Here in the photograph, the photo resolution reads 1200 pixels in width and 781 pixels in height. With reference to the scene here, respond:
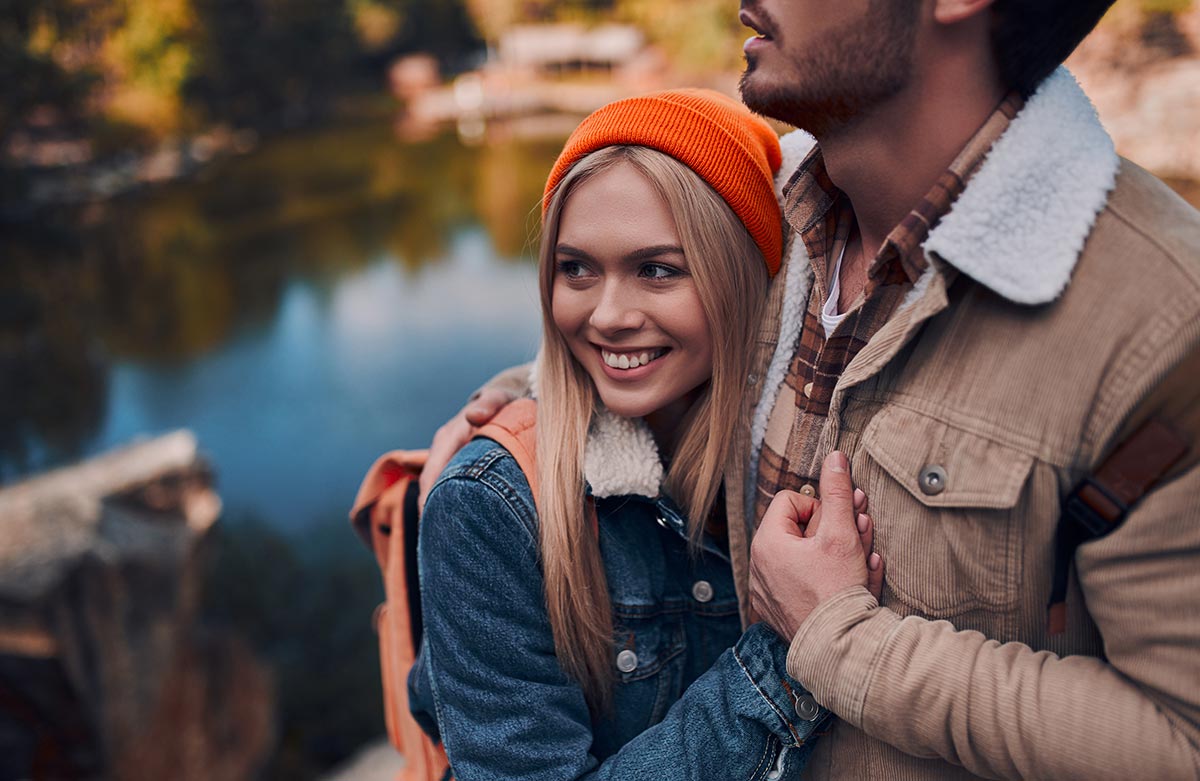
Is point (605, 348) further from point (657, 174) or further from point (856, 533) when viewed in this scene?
point (856, 533)

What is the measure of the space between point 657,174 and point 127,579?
616 cm

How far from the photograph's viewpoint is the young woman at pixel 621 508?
1.45 meters

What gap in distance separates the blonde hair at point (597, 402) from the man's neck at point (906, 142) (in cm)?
21

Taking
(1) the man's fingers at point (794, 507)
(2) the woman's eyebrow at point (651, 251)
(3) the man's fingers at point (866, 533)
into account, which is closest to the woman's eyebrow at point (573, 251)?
(2) the woman's eyebrow at point (651, 251)

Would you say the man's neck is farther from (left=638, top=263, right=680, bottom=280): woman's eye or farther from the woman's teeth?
the woman's teeth

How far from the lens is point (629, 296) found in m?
1.52

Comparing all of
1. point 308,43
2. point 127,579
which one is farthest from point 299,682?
point 308,43

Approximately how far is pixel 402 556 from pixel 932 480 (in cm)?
96

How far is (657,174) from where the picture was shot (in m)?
1.45

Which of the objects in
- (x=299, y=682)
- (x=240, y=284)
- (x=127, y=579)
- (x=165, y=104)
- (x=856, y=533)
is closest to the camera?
(x=856, y=533)

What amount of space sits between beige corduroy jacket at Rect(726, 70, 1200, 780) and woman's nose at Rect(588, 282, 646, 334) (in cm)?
37

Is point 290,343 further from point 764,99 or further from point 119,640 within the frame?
point 764,99

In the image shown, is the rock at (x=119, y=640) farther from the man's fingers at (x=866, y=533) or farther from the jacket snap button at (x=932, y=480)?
the jacket snap button at (x=932, y=480)

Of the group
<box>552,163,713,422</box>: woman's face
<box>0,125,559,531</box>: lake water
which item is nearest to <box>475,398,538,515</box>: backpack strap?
<box>552,163,713,422</box>: woman's face
